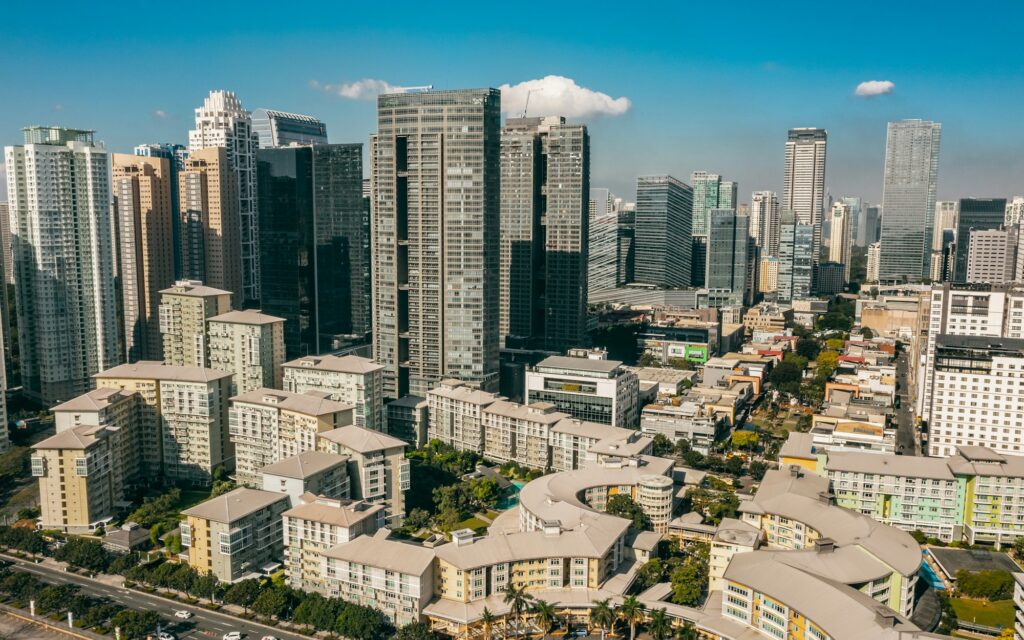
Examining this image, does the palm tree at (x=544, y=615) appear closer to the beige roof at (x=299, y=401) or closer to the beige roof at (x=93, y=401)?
the beige roof at (x=299, y=401)

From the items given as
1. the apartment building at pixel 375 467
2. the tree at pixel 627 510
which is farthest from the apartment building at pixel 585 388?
the apartment building at pixel 375 467

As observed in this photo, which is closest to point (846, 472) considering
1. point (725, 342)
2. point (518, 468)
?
point (518, 468)

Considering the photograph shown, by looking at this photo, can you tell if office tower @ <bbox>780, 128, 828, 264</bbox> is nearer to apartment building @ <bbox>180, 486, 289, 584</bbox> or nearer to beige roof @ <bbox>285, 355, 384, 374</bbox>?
beige roof @ <bbox>285, 355, 384, 374</bbox>

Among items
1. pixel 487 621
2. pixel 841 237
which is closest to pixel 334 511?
pixel 487 621

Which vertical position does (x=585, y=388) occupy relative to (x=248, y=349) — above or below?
below

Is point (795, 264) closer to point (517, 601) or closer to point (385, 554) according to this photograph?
point (517, 601)

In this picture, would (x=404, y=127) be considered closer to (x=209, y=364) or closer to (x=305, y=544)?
(x=209, y=364)

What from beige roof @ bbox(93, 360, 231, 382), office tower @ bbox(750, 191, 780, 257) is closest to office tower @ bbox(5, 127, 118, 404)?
beige roof @ bbox(93, 360, 231, 382)
